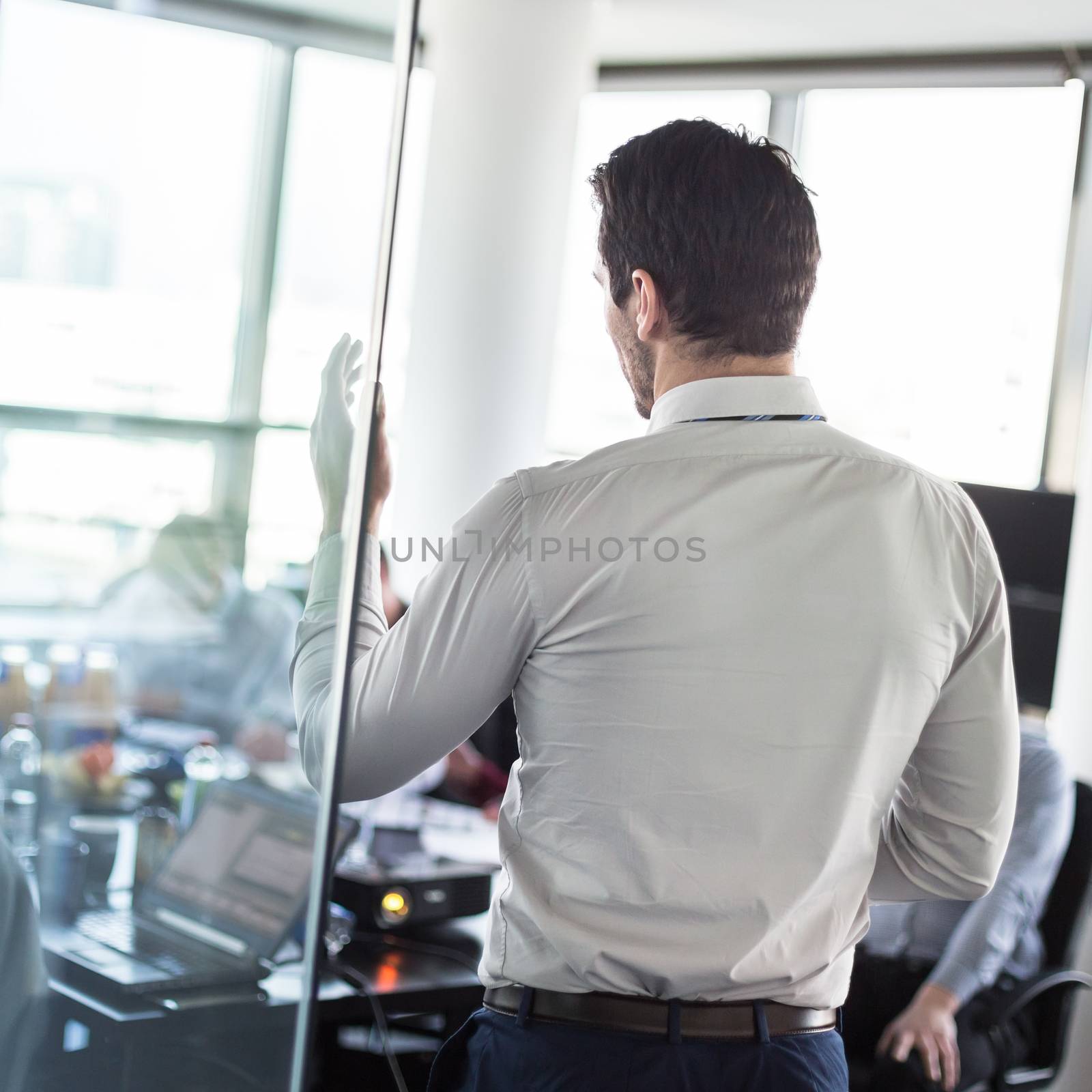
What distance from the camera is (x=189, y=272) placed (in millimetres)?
852

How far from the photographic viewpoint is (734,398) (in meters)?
1.02

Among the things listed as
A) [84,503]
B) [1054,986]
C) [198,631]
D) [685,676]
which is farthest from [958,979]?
[84,503]

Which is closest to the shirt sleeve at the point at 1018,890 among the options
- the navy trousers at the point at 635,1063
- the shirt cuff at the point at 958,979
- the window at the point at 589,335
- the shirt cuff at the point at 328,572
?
the shirt cuff at the point at 958,979

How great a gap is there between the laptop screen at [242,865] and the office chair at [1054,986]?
178cm

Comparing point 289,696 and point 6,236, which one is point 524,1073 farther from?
point 6,236

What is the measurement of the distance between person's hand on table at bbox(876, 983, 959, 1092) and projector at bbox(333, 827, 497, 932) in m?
0.87

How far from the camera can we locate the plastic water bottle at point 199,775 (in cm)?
90

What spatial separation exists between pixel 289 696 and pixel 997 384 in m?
3.78

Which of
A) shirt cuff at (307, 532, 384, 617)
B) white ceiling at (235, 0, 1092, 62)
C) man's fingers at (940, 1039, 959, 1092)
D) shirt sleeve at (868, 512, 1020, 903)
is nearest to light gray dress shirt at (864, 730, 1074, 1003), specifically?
man's fingers at (940, 1039, 959, 1092)

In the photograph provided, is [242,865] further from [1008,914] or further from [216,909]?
[1008,914]

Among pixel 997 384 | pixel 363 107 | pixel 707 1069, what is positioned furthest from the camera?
pixel 997 384

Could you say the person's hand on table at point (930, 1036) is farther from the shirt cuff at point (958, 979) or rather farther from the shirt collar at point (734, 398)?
the shirt collar at point (734, 398)

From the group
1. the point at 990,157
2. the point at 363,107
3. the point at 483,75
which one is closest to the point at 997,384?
the point at 990,157

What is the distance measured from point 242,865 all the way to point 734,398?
55cm
